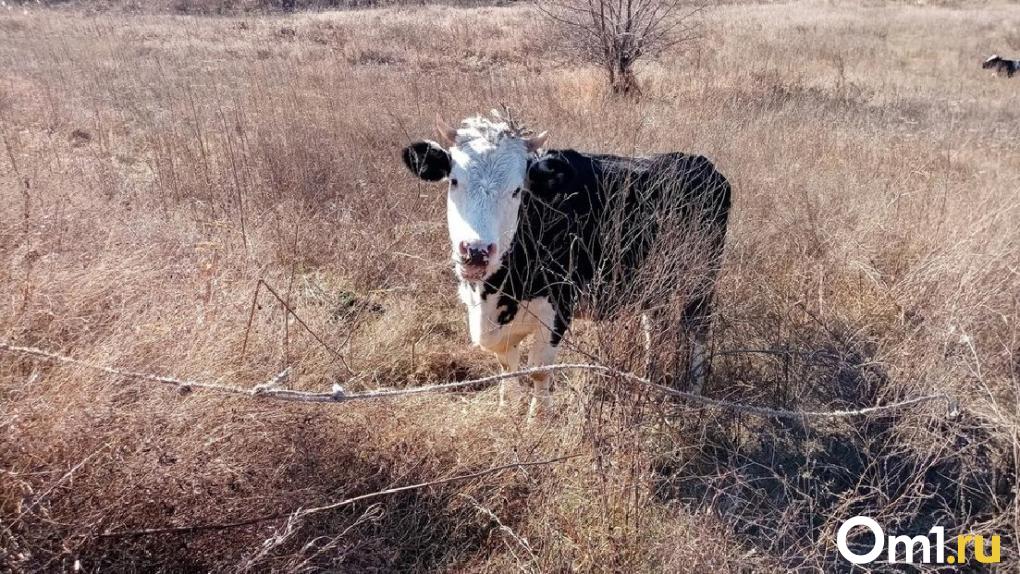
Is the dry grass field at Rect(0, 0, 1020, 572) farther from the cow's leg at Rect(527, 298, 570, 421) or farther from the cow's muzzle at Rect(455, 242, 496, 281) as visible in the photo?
the cow's muzzle at Rect(455, 242, 496, 281)

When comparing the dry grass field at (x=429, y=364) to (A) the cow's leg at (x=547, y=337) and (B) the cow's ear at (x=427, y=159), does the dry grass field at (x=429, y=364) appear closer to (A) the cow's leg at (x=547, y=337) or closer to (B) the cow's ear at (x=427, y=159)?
(A) the cow's leg at (x=547, y=337)

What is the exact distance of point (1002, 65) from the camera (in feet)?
51.5

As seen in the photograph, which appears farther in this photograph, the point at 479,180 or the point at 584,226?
the point at 584,226

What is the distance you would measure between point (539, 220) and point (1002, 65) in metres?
18.2

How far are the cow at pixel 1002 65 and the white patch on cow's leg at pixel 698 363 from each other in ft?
56.0

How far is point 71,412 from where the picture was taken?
220 cm

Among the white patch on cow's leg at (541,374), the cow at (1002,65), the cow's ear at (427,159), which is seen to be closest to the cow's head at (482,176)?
the cow's ear at (427,159)

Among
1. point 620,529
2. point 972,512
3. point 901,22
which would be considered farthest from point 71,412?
point 901,22

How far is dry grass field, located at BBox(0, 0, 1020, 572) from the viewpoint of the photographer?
7.43ft

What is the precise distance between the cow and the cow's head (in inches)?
701

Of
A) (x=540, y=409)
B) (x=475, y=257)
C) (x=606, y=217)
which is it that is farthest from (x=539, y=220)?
(x=540, y=409)

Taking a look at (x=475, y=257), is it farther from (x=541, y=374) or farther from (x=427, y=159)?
(x=541, y=374)

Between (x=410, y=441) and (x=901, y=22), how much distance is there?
27611 millimetres

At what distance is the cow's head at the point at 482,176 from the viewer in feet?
9.42
